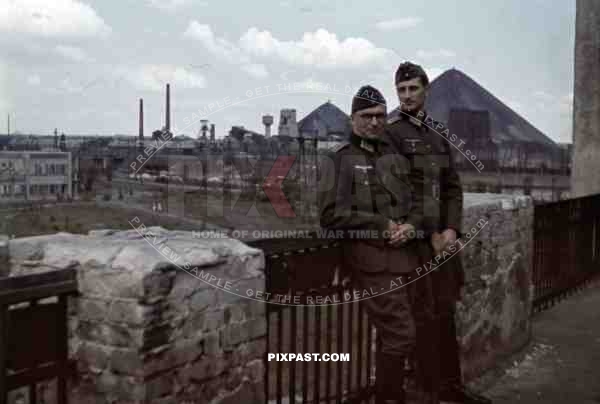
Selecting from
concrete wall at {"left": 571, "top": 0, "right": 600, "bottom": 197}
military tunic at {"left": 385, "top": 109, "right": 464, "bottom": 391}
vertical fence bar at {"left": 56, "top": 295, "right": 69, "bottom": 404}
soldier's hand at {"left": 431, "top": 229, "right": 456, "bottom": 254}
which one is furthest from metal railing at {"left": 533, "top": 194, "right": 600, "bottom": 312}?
vertical fence bar at {"left": 56, "top": 295, "right": 69, "bottom": 404}

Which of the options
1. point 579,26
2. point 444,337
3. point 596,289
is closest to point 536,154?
point 579,26

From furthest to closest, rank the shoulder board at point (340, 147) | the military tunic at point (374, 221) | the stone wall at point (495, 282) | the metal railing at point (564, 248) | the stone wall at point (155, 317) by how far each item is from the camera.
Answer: the metal railing at point (564, 248) → the stone wall at point (495, 282) → the shoulder board at point (340, 147) → the military tunic at point (374, 221) → the stone wall at point (155, 317)

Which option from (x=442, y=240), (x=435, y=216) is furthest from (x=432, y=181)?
(x=442, y=240)

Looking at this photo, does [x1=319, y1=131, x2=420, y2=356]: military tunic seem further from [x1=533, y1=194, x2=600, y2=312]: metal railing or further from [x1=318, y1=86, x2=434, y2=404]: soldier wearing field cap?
Answer: [x1=533, y1=194, x2=600, y2=312]: metal railing

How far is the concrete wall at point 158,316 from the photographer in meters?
2.38

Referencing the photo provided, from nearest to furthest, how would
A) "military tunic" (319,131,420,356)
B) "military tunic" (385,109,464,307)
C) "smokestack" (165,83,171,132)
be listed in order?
"military tunic" (319,131,420,356)
"military tunic" (385,109,464,307)
"smokestack" (165,83,171,132)

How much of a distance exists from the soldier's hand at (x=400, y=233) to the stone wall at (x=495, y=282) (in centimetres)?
138

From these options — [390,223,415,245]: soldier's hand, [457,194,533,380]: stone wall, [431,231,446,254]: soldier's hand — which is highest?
[390,223,415,245]: soldier's hand

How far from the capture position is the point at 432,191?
3.57 m

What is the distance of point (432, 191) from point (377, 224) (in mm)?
672

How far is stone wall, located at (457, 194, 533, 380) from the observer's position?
15.1 ft

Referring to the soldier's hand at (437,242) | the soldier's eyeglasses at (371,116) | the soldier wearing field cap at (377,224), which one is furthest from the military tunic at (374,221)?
the soldier's hand at (437,242)

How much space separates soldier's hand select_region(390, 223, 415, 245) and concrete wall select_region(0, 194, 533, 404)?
681 millimetres

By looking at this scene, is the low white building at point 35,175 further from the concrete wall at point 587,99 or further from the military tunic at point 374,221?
the military tunic at point 374,221
